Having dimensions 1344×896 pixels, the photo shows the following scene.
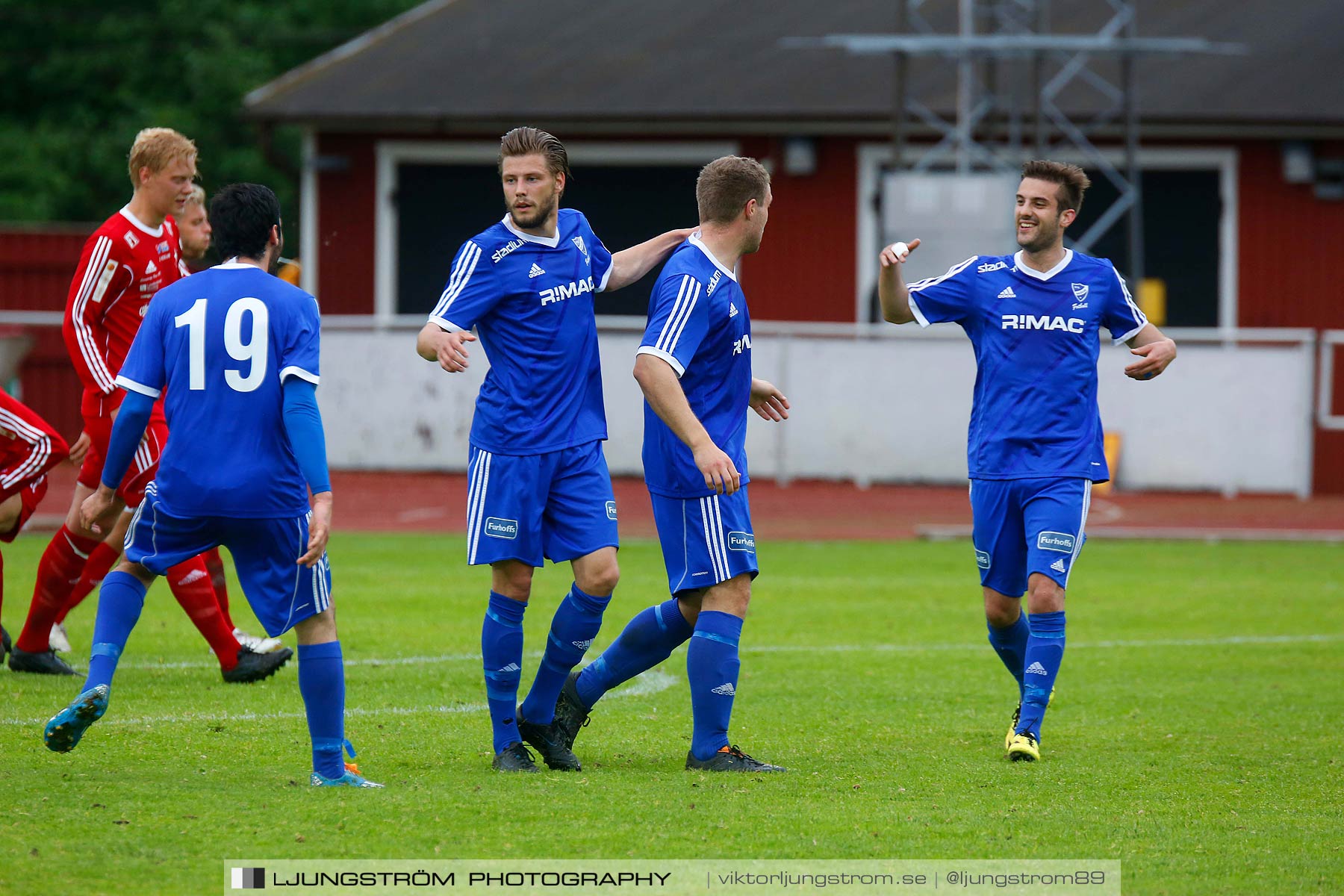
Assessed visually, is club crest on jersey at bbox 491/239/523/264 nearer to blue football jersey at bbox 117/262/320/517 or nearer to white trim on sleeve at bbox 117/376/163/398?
blue football jersey at bbox 117/262/320/517

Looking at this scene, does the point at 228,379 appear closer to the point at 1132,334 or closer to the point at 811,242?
the point at 1132,334

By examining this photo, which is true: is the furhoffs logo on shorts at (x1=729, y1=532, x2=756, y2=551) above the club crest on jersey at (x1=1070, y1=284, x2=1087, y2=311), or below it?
below

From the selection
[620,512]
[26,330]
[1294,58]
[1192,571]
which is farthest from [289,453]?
[1294,58]

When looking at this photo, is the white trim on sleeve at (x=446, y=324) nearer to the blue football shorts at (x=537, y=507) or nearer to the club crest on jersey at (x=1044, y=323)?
the blue football shorts at (x=537, y=507)

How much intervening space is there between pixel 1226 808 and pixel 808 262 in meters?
17.8

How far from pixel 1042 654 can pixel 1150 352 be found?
4.04 ft

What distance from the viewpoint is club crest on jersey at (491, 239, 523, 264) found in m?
6.36

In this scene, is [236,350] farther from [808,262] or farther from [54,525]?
[808,262]

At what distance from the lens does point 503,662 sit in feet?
21.0

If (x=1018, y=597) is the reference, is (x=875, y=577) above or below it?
below

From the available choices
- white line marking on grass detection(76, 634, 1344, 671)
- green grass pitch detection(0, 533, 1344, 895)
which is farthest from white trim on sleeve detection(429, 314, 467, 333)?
white line marking on grass detection(76, 634, 1344, 671)

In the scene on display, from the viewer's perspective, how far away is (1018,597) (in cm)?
723

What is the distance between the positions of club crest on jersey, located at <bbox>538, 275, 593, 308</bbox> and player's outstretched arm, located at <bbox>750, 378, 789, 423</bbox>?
0.76m

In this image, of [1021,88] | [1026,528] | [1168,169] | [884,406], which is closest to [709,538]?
[1026,528]
